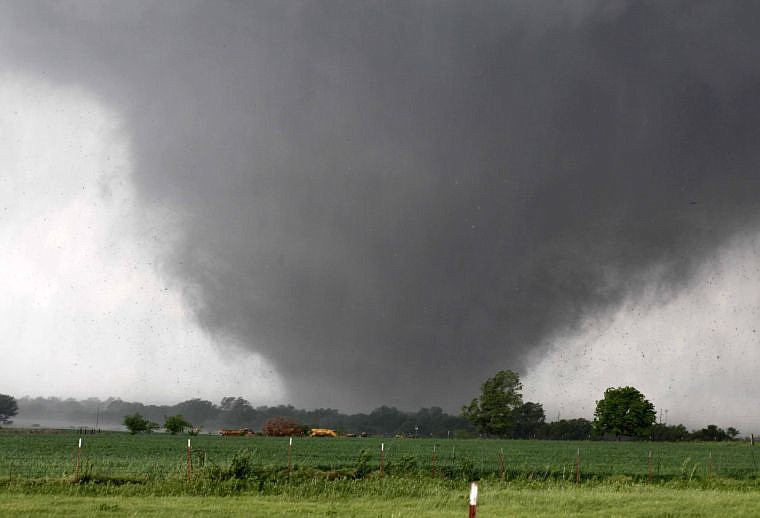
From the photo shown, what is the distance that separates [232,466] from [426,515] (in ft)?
38.4

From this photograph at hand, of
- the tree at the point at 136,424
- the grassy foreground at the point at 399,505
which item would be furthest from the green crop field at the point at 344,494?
the tree at the point at 136,424

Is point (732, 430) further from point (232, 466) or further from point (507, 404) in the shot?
point (232, 466)

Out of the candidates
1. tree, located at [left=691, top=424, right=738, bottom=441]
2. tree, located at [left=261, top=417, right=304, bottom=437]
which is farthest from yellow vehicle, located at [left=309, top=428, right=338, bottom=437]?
tree, located at [left=691, top=424, right=738, bottom=441]

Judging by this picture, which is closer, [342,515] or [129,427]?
[342,515]

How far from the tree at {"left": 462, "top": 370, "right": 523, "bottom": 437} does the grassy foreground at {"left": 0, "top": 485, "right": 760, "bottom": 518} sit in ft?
419

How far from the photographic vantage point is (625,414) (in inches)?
6093

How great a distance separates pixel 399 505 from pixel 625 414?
139737 mm

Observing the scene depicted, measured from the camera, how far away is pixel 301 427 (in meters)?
151

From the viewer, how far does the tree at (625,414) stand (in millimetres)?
153625

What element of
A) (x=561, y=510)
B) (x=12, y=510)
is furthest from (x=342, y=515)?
(x=12, y=510)

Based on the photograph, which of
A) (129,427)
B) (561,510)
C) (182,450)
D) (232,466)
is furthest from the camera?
(129,427)

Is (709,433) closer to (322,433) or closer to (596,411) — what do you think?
(596,411)

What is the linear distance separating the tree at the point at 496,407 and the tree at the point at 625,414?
1845 cm

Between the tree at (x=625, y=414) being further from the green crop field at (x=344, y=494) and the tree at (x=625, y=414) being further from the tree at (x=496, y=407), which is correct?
the green crop field at (x=344, y=494)
